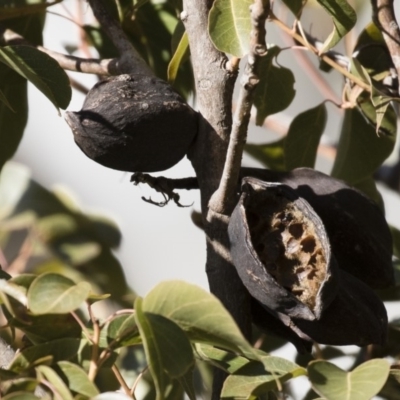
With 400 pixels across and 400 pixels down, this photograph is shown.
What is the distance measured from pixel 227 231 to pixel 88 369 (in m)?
0.16

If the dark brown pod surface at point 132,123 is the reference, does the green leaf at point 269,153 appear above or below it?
below

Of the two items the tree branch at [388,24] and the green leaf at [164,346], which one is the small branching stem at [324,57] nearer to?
the tree branch at [388,24]

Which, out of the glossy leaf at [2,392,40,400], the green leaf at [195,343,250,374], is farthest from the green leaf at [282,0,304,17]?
the glossy leaf at [2,392,40,400]

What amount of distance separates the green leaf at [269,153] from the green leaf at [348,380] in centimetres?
49

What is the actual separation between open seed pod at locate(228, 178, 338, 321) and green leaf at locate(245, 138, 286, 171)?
416mm

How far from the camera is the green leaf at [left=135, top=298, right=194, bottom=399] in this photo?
50cm

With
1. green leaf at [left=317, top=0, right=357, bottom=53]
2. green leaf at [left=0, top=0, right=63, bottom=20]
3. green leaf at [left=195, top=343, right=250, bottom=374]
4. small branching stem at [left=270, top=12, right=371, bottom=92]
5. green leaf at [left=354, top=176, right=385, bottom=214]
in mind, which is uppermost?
green leaf at [left=0, top=0, right=63, bottom=20]

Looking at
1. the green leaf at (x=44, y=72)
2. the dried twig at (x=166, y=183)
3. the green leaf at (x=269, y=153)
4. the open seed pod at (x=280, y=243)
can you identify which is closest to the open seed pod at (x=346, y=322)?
the open seed pod at (x=280, y=243)

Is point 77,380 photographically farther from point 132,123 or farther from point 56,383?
point 132,123

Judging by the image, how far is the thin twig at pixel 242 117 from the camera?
1.69ft

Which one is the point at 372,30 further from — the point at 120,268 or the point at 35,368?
the point at 35,368

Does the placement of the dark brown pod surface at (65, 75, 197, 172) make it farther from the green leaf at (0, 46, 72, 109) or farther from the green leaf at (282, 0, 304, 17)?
the green leaf at (282, 0, 304, 17)

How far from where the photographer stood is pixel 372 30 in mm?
896

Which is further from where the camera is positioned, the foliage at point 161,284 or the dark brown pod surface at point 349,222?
the dark brown pod surface at point 349,222
